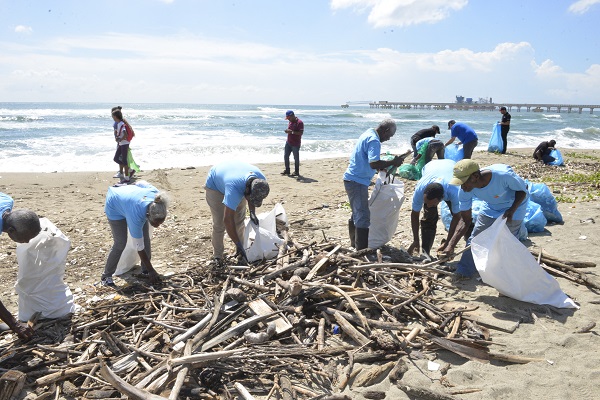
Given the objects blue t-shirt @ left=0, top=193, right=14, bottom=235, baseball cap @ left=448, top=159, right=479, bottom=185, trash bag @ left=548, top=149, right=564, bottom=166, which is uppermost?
baseball cap @ left=448, top=159, right=479, bottom=185

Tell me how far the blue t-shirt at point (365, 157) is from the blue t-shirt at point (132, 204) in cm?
223

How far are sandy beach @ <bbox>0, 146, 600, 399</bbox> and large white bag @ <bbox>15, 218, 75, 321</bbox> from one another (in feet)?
2.71

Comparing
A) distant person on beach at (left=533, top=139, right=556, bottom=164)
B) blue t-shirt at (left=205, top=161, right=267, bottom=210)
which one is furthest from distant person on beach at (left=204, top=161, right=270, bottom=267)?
distant person on beach at (left=533, top=139, right=556, bottom=164)

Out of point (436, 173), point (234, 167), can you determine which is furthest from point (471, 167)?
point (234, 167)

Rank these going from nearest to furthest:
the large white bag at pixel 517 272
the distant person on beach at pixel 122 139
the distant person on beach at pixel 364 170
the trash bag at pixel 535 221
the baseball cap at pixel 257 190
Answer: the large white bag at pixel 517 272 < the baseball cap at pixel 257 190 < the distant person on beach at pixel 364 170 < the trash bag at pixel 535 221 < the distant person on beach at pixel 122 139

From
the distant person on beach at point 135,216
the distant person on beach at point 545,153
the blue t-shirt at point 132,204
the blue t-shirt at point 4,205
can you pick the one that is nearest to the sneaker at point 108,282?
the distant person on beach at point 135,216

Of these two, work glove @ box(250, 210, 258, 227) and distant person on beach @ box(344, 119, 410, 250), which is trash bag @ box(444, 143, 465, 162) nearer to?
distant person on beach @ box(344, 119, 410, 250)

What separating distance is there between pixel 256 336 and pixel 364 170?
2537mm

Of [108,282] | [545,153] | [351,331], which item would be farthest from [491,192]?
[545,153]

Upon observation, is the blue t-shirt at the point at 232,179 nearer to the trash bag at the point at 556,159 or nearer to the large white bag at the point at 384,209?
the large white bag at the point at 384,209

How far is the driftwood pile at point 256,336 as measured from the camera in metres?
2.89

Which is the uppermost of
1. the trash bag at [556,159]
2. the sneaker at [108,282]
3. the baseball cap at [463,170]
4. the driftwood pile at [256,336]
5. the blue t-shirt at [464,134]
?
the blue t-shirt at [464,134]

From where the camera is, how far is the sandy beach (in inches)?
117

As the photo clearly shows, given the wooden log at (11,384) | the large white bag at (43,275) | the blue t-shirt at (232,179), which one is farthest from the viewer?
the blue t-shirt at (232,179)
